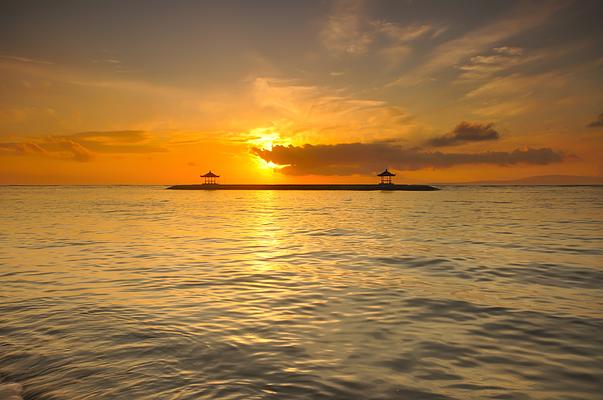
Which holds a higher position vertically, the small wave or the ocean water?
the small wave

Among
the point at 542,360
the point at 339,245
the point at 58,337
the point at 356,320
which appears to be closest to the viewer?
the point at 542,360

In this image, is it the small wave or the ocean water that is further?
the ocean water

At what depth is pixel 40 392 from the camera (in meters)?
4.90

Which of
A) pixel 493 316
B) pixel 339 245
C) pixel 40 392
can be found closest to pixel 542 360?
pixel 493 316

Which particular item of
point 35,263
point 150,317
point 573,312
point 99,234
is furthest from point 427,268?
point 99,234

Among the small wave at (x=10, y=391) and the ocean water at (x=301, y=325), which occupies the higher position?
the small wave at (x=10, y=391)

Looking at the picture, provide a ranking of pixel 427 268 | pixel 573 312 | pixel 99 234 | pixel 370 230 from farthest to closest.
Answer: pixel 370 230, pixel 99 234, pixel 427 268, pixel 573 312

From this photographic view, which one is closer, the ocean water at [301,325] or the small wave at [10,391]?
the small wave at [10,391]

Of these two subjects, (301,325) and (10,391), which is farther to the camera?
(301,325)

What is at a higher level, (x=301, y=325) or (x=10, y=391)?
(x=10, y=391)

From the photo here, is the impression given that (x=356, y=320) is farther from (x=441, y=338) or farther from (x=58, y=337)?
(x=58, y=337)

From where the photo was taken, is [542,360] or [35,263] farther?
[35,263]

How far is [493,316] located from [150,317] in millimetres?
7192

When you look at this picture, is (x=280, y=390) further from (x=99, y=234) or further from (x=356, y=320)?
(x=99, y=234)
